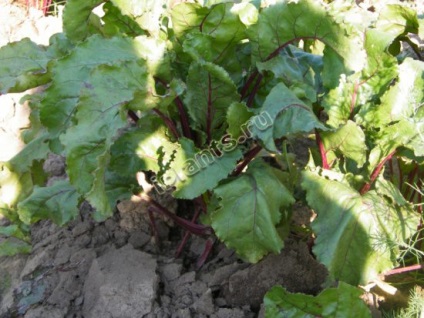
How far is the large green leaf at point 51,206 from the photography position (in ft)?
7.21

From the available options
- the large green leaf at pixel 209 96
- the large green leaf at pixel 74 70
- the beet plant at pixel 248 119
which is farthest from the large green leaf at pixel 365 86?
the large green leaf at pixel 74 70

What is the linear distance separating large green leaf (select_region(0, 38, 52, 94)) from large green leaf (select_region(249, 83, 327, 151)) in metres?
0.93

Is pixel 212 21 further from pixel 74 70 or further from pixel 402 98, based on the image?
pixel 402 98

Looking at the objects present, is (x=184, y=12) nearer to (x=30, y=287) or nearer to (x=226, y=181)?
(x=226, y=181)

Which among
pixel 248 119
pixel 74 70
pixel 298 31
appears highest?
pixel 298 31

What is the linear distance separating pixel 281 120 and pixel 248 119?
16 cm

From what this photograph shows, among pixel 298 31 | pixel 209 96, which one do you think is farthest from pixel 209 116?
pixel 298 31

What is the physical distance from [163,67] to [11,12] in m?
2.43

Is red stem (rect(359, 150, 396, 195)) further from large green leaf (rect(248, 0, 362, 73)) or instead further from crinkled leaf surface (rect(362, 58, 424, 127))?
large green leaf (rect(248, 0, 362, 73))

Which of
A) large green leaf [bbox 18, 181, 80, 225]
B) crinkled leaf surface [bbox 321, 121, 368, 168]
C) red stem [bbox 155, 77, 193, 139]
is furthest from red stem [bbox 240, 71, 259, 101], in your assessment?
large green leaf [bbox 18, 181, 80, 225]

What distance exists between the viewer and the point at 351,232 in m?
1.89

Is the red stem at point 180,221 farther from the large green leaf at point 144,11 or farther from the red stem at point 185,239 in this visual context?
the large green leaf at point 144,11

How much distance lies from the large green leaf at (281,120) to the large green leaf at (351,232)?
22 centimetres

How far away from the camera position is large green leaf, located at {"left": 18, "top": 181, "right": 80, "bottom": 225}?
86.5 inches
